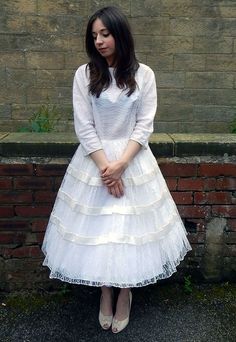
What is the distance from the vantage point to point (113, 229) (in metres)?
2.17

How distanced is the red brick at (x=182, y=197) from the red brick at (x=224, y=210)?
0.18m

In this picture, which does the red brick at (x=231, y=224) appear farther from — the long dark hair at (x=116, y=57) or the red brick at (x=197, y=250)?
the long dark hair at (x=116, y=57)

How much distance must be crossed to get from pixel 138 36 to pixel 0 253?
3.61 meters

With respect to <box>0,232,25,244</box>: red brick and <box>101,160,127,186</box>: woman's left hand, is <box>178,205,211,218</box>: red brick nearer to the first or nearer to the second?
<box>101,160,127,186</box>: woman's left hand

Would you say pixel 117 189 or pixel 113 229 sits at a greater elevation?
pixel 117 189

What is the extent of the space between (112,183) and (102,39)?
0.79 m

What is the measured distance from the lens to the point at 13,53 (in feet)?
17.3

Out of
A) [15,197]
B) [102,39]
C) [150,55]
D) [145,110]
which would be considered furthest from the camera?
[150,55]

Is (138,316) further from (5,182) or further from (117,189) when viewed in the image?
(5,182)

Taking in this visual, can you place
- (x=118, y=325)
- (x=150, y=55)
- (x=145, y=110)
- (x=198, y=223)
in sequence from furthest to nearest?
(x=150, y=55) < (x=198, y=223) < (x=118, y=325) < (x=145, y=110)

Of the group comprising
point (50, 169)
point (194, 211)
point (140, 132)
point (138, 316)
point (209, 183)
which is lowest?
point (138, 316)

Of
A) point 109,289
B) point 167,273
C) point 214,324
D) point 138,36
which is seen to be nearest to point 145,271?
point 167,273

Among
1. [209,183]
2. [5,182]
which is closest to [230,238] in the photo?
[209,183]

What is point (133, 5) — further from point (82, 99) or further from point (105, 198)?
point (105, 198)
